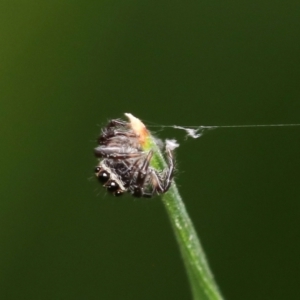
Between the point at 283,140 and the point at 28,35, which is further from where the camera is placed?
the point at 28,35

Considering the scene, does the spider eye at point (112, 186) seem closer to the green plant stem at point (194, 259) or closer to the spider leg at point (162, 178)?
the spider leg at point (162, 178)

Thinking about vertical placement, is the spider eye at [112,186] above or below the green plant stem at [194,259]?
above

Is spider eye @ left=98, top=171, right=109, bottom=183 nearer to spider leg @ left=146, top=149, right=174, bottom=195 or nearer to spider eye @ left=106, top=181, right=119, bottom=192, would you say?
spider eye @ left=106, top=181, right=119, bottom=192

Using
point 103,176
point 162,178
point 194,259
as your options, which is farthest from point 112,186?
point 194,259

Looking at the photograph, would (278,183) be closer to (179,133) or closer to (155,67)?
(179,133)

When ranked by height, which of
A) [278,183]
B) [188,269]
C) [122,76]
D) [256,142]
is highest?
[122,76]

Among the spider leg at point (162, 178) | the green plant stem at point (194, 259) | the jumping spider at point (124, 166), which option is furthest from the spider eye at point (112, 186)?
the green plant stem at point (194, 259)

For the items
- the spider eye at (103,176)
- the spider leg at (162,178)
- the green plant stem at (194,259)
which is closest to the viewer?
the green plant stem at (194,259)

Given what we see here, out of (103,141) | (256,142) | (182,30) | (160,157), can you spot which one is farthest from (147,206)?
(160,157)
